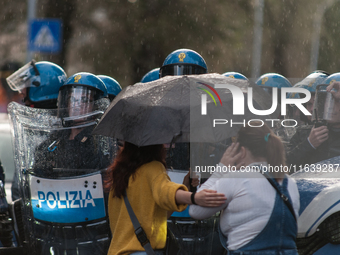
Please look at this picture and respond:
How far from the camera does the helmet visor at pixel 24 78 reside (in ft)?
17.9

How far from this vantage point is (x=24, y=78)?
5574 millimetres

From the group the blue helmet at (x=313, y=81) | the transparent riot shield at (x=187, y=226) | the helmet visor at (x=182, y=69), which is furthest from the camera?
the helmet visor at (x=182, y=69)

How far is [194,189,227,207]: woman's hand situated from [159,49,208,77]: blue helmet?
2.68m

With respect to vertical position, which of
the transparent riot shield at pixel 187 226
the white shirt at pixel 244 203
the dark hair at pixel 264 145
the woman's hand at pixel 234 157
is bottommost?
the transparent riot shield at pixel 187 226

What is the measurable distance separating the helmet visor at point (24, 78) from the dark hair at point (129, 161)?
3045 millimetres

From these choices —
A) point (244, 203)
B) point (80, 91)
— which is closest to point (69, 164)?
point (80, 91)

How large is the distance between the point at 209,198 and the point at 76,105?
196cm

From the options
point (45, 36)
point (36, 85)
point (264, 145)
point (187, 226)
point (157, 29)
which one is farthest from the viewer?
point (157, 29)

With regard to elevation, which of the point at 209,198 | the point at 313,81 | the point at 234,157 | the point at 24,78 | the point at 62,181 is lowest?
the point at 62,181

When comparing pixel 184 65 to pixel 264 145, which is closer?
pixel 264 145

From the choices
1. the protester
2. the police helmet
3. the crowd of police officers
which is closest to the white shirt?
the protester

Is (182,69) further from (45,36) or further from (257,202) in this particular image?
(45,36)

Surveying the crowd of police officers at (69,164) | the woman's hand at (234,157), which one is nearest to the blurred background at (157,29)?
the crowd of police officers at (69,164)

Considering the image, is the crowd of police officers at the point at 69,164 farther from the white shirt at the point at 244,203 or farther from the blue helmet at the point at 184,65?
the blue helmet at the point at 184,65
